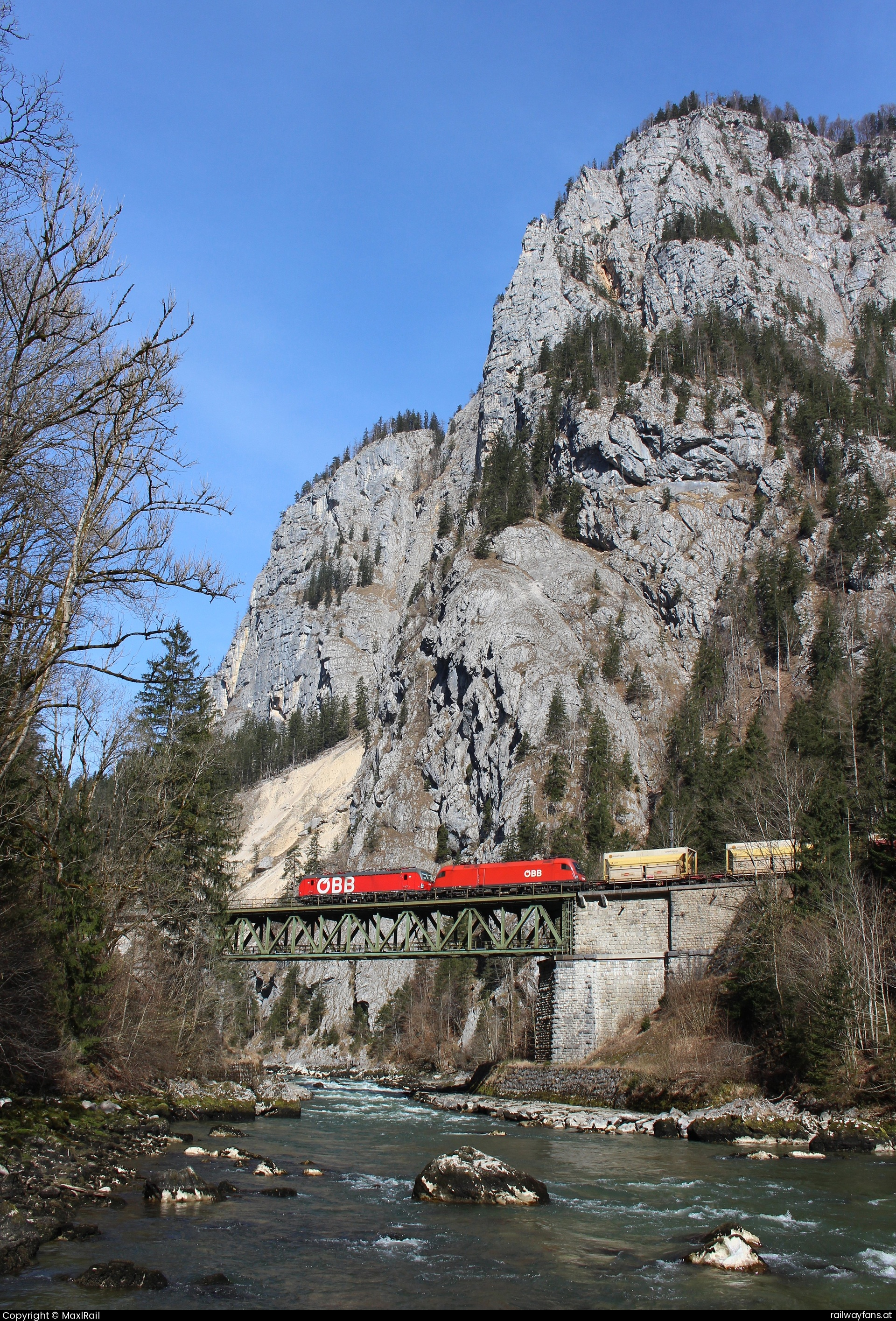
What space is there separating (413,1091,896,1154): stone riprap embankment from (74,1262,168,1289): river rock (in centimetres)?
2052

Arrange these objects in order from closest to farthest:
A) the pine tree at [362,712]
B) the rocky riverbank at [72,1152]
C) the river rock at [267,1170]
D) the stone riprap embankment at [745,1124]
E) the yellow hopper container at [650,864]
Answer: the rocky riverbank at [72,1152] < the river rock at [267,1170] < the stone riprap embankment at [745,1124] < the yellow hopper container at [650,864] < the pine tree at [362,712]

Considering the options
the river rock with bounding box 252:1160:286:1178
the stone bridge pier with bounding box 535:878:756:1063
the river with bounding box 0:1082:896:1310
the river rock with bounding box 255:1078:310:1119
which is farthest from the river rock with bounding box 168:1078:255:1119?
the stone bridge pier with bounding box 535:878:756:1063

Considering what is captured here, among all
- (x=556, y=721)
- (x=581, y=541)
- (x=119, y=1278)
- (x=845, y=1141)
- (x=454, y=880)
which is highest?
(x=581, y=541)

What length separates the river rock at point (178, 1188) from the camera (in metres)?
15.7

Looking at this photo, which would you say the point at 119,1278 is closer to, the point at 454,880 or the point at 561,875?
the point at 561,875

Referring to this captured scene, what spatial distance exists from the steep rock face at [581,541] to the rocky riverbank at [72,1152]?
4846 centimetres

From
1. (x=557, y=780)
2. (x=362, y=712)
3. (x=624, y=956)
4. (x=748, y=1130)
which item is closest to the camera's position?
(x=748, y=1130)

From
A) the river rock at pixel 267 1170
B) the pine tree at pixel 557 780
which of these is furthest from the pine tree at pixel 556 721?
the river rock at pixel 267 1170

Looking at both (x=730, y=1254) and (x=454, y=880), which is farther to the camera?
(x=454, y=880)

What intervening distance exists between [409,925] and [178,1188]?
33158 millimetres

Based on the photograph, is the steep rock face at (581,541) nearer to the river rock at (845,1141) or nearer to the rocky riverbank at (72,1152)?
the river rock at (845,1141)

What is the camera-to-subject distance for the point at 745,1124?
27.5 meters

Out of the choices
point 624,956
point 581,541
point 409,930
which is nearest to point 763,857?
point 624,956

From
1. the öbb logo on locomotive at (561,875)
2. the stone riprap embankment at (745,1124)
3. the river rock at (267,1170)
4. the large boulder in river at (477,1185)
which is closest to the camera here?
the large boulder in river at (477,1185)
